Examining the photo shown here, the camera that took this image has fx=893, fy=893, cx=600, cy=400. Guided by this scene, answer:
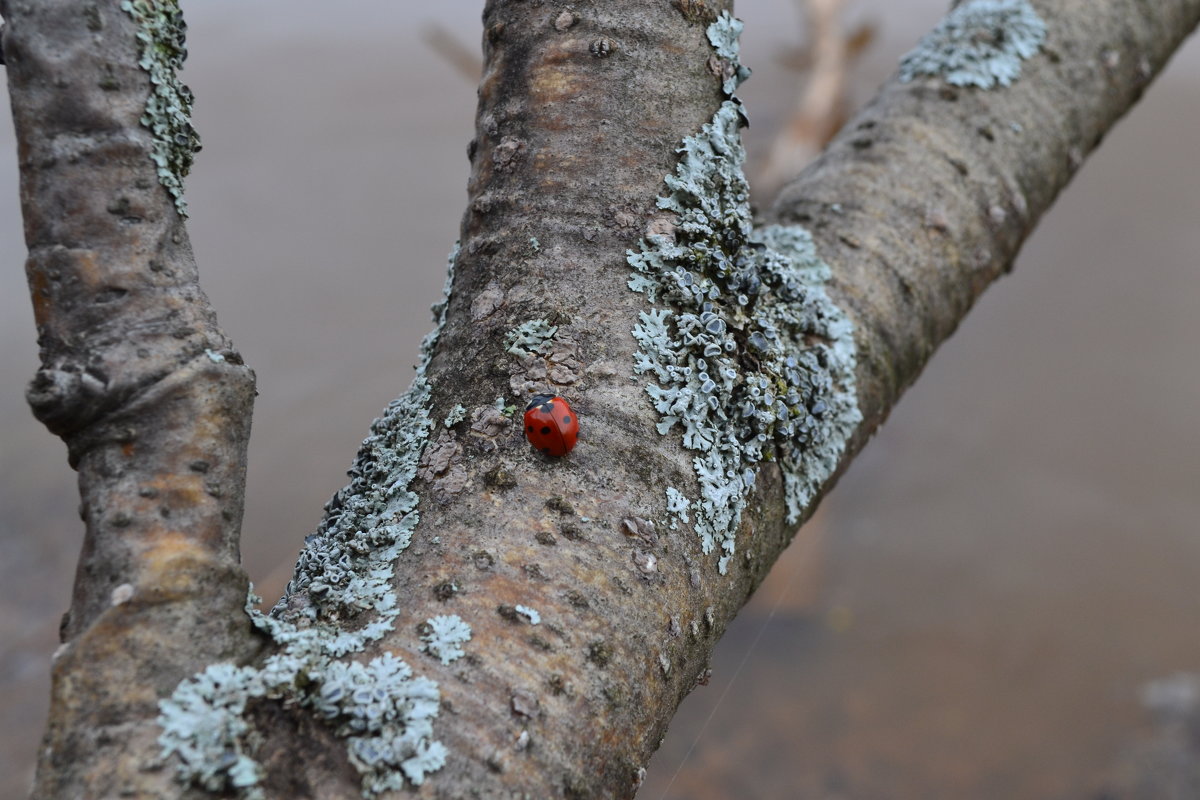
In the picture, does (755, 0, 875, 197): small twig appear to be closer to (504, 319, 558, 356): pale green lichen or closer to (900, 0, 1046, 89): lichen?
(900, 0, 1046, 89): lichen

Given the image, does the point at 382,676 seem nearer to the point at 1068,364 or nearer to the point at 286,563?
the point at 286,563

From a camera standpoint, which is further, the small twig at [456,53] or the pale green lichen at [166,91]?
the small twig at [456,53]

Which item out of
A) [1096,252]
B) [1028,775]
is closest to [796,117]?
[1096,252]

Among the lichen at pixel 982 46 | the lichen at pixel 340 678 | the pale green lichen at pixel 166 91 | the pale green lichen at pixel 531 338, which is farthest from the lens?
the lichen at pixel 982 46

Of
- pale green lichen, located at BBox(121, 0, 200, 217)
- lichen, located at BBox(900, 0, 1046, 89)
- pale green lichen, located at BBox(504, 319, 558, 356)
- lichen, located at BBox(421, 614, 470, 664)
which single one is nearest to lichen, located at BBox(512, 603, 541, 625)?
lichen, located at BBox(421, 614, 470, 664)

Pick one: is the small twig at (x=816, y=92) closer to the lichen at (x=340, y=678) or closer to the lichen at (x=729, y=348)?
the lichen at (x=729, y=348)

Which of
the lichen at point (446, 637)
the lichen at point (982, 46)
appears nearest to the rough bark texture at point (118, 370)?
the lichen at point (446, 637)

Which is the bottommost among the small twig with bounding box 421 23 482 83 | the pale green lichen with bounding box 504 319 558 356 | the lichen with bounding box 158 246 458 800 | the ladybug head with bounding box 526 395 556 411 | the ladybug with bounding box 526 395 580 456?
the lichen with bounding box 158 246 458 800
